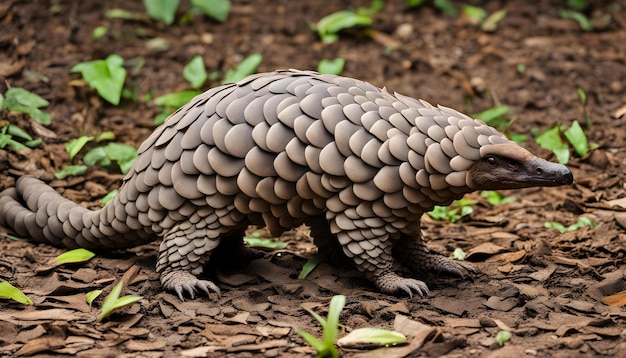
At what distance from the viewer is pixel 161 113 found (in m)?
8.31

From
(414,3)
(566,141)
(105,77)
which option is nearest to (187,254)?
(105,77)

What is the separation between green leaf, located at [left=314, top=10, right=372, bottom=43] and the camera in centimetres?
969

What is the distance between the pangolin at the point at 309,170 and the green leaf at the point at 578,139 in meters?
2.87

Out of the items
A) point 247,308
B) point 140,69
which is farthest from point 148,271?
point 140,69

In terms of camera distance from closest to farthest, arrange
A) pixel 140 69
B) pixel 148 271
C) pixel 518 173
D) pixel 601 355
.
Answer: pixel 601 355, pixel 518 173, pixel 148 271, pixel 140 69

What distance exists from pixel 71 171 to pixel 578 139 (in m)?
4.57

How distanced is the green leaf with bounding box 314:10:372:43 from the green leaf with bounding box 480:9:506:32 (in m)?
1.56

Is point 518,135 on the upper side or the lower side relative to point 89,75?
lower

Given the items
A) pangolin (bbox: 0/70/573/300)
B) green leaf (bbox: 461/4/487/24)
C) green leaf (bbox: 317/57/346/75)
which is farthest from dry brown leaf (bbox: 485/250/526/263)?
green leaf (bbox: 461/4/487/24)

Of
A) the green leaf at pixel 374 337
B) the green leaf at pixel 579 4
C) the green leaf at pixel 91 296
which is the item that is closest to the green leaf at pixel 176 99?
the green leaf at pixel 91 296

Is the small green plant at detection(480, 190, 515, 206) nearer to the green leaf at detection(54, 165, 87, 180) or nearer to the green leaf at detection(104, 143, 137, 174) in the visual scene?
the green leaf at detection(104, 143, 137, 174)

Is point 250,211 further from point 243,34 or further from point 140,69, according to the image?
point 243,34

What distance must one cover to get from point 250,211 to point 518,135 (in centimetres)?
396

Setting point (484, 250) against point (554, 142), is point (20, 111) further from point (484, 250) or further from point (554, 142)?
point (554, 142)
